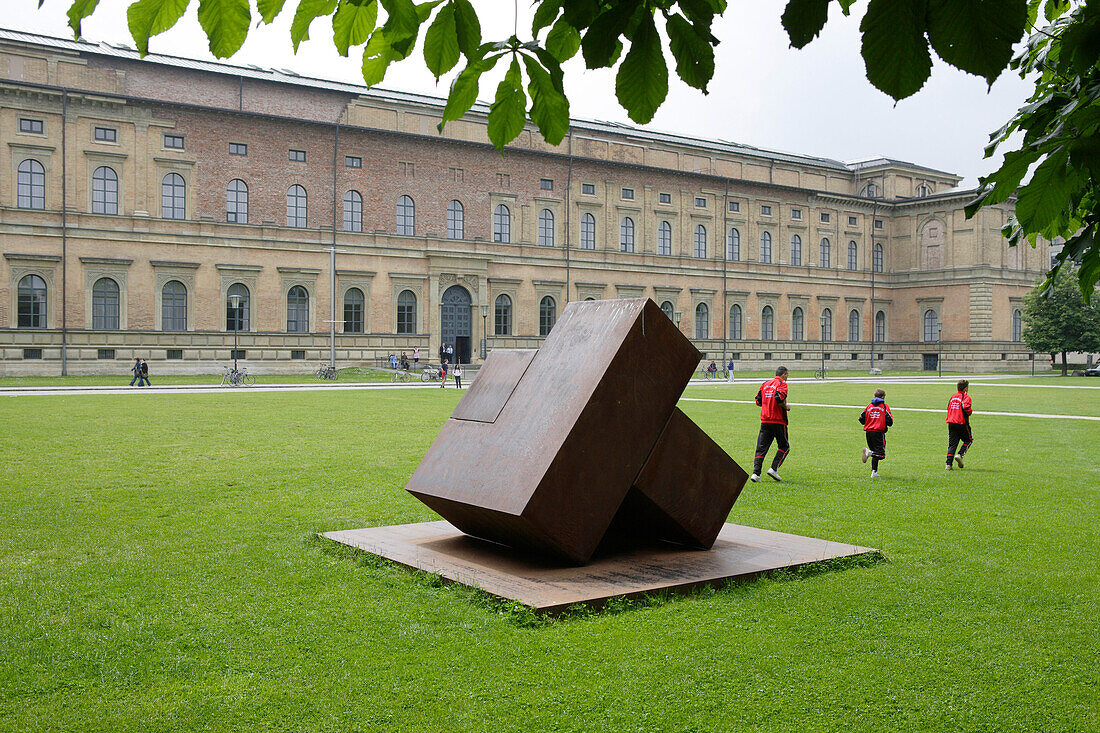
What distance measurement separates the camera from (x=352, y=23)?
2.55 meters

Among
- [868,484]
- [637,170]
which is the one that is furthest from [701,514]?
[637,170]

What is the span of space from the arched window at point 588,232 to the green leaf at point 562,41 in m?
54.8

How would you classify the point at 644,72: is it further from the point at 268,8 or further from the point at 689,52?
the point at 268,8

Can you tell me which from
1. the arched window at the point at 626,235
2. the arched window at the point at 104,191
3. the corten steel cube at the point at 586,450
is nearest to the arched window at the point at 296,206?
the arched window at the point at 104,191

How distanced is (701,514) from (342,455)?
8396mm

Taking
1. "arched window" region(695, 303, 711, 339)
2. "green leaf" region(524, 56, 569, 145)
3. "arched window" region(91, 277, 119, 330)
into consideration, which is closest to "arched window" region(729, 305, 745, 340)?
"arched window" region(695, 303, 711, 339)

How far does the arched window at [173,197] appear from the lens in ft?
147

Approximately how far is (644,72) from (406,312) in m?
49.9

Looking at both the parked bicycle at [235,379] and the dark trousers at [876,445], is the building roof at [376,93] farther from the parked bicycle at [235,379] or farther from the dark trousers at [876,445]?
the dark trousers at [876,445]

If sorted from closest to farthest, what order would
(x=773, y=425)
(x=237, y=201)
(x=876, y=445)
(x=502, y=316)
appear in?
(x=773, y=425), (x=876, y=445), (x=237, y=201), (x=502, y=316)

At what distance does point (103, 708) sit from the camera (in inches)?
172

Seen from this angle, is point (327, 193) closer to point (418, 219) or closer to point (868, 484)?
point (418, 219)

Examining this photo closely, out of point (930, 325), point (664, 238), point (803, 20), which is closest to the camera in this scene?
point (803, 20)

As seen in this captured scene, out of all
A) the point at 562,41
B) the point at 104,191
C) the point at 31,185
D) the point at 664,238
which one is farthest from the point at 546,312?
the point at 562,41
